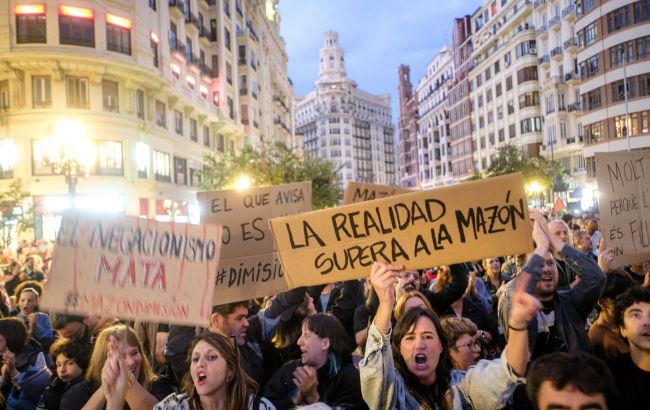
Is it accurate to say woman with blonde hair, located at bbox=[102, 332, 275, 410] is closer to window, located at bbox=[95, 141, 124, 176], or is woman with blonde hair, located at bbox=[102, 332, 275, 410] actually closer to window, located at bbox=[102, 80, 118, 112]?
window, located at bbox=[95, 141, 124, 176]

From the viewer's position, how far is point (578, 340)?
3967mm

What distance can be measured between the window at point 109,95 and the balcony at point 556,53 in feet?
142

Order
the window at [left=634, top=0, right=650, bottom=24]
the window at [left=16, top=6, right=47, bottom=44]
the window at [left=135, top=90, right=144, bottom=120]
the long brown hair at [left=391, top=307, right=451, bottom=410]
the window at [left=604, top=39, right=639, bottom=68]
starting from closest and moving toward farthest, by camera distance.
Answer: the long brown hair at [left=391, top=307, right=451, bottom=410] → the window at [left=16, top=6, right=47, bottom=44] → the window at [left=135, top=90, right=144, bottom=120] → the window at [left=634, top=0, right=650, bottom=24] → the window at [left=604, top=39, right=639, bottom=68]

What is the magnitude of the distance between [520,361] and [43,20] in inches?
1212

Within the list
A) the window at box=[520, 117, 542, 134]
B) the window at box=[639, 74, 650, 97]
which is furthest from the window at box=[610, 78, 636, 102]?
the window at box=[520, 117, 542, 134]

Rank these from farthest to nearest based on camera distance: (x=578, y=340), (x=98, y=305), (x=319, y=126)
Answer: (x=319, y=126) < (x=578, y=340) < (x=98, y=305)

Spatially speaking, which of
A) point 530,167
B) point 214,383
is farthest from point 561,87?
point 214,383

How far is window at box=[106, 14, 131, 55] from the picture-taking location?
1147 inches

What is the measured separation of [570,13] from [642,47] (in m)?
13.5

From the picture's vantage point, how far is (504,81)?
68.0m

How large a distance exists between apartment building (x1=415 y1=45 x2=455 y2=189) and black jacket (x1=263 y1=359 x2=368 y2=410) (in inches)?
3548

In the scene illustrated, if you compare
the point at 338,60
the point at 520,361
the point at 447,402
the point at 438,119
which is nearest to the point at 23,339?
the point at 447,402

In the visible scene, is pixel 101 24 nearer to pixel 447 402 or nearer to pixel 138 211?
pixel 138 211

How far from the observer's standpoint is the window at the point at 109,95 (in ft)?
97.1
